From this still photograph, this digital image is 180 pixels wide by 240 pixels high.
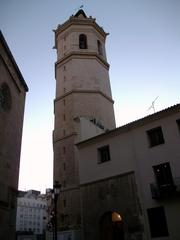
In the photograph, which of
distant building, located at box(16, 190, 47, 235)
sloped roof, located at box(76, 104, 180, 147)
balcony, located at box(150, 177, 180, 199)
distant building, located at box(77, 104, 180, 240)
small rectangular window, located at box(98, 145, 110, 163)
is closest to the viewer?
balcony, located at box(150, 177, 180, 199)

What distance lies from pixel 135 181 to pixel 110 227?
12.4ft

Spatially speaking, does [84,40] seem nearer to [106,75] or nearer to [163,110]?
[106,75]

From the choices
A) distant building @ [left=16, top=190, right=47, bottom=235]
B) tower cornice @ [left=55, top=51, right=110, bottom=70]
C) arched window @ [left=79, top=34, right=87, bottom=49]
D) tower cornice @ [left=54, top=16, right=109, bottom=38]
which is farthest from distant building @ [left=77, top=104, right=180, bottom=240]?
distant building @ [left=16, top=190, right=47, bottom=235]

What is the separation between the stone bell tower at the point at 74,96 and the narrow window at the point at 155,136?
8.62 m

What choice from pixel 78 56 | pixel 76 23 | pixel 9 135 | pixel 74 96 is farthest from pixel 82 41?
pixel 9 135

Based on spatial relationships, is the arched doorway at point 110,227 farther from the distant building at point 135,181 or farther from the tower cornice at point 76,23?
the tower cornice at point 76,23

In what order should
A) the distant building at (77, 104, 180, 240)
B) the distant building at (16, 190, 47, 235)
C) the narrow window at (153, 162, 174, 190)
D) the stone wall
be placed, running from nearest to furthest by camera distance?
the distant building at (77, 104, 180, 240)
the narrow window at (153, 162, 174, 190)
the stone wall
the distant building at (16, 190, 47, 235)

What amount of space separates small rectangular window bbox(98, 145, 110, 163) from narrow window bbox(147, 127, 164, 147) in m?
3.18

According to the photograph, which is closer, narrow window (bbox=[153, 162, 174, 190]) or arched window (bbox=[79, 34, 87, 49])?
narrow window (bbox=[153, 162, 174, 190])

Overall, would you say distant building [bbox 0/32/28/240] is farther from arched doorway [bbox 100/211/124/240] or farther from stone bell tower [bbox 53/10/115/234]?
stone bell tower [bbox 53/10/115/234]

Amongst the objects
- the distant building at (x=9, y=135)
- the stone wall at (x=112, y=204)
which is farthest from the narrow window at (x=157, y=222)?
the distant building at (x=9, y=135)

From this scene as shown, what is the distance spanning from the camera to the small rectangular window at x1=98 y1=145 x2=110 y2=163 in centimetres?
1688

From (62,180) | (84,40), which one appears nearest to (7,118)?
(62,180)

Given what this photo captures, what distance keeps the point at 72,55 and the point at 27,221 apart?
5730cm
